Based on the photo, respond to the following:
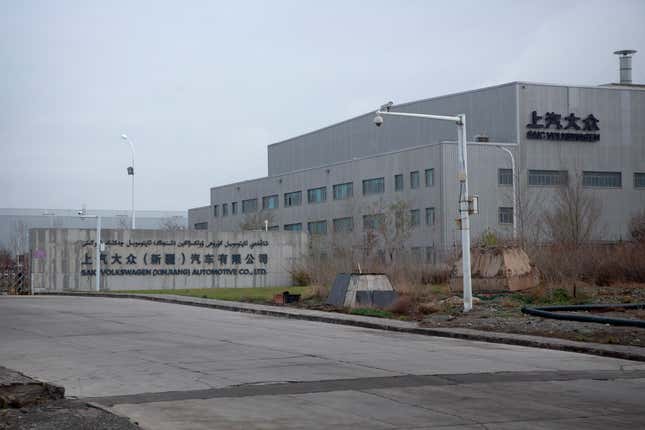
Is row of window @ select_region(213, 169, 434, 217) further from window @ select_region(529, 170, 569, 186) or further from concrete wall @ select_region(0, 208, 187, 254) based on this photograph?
concrete wall @ select_region(0, 208, 187, 254)

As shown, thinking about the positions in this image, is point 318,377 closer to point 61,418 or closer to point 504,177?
point 61,418

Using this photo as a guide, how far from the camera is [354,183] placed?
7250 centimetres

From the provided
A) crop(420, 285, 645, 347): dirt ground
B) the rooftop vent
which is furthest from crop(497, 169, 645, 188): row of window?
crop(420, 285, 645, 347): dirt ground

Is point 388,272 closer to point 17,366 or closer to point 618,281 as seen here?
point 618,281

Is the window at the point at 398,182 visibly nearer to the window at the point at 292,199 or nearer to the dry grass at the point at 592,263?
the window at the point at 292,199

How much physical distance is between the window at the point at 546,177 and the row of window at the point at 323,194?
25.9 feet

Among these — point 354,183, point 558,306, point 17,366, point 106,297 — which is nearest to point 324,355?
point 17,366

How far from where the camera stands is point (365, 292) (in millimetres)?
29312

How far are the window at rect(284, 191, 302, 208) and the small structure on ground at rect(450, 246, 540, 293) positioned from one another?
156 ft

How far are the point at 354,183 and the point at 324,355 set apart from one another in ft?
184

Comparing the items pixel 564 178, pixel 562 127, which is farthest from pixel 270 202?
pixel 564 178

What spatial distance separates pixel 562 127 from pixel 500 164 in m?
6.06

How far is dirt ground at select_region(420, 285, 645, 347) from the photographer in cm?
2069

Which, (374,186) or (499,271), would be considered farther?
(374,186)
